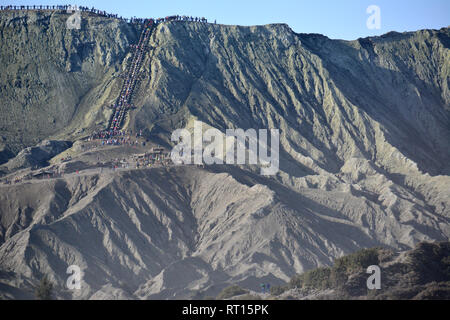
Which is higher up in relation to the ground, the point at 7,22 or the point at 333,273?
the point at 7,22

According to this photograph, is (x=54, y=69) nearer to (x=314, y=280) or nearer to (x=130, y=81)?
(x=130, y=81)

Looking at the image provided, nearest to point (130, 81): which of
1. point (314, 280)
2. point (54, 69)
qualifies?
point (54, 69)

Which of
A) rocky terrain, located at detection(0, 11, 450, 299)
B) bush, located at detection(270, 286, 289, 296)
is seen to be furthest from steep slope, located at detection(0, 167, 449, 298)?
bush, located at detection(270, 286, 289, 296)

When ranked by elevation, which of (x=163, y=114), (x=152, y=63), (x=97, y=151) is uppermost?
(x=152, y=63)

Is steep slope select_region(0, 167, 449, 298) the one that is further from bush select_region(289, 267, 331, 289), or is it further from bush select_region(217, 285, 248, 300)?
bush select_region(289, 267, 331, 289)
